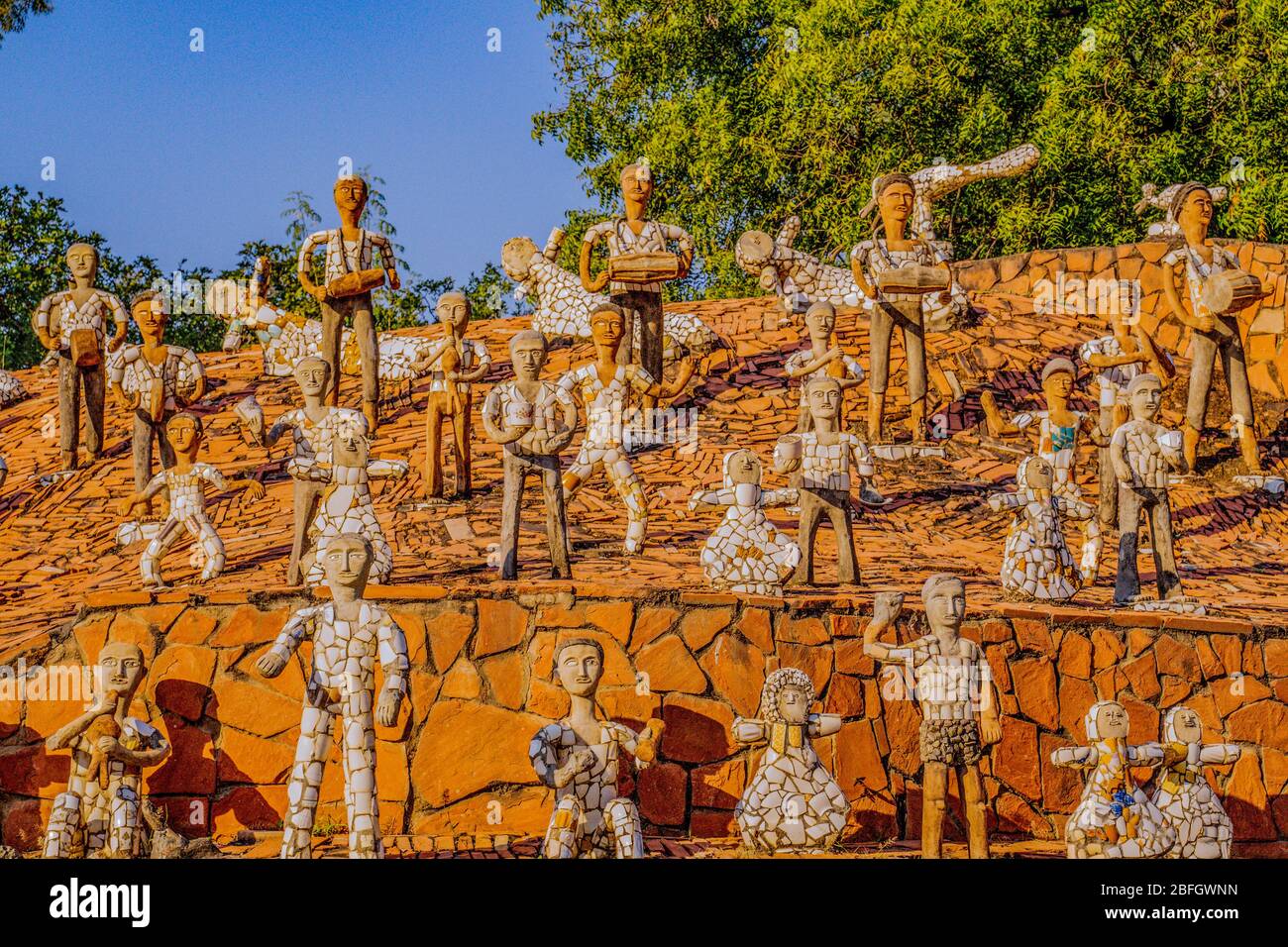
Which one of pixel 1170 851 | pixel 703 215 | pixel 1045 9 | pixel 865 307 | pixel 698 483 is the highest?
pixel 1045 9

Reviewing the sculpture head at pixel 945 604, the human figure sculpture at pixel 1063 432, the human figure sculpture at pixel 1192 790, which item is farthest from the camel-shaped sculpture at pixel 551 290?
the human figure sculpture at pixel 1192 790

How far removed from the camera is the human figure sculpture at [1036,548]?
31.6 feet

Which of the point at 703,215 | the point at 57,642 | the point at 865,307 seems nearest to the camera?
the point at 57,642

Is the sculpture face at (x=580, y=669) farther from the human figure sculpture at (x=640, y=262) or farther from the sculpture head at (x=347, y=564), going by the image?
the human figure sculpture at (x=640, y=262)

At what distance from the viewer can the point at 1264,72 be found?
1881 cm

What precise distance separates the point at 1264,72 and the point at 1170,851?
13404 millimetres

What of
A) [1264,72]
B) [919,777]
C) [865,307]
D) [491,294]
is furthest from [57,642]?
[1264,72]

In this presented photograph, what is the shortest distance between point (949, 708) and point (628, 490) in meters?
2.99

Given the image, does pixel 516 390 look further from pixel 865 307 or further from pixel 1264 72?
pixel 1264 72

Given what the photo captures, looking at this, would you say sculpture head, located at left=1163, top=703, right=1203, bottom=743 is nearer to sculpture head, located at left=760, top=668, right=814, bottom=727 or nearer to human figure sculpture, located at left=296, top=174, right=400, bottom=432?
sculpture head, located at left=760, top=668, right=814, bottom=727

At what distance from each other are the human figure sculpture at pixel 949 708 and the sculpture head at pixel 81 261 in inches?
303

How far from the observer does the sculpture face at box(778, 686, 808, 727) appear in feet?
25.3

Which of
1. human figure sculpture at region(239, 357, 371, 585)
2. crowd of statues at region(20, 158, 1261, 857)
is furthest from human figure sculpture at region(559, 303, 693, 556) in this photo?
human figure sculpture at region(239, 357, 371, 585)

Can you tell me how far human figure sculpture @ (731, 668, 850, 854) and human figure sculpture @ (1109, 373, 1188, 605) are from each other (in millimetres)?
2665
